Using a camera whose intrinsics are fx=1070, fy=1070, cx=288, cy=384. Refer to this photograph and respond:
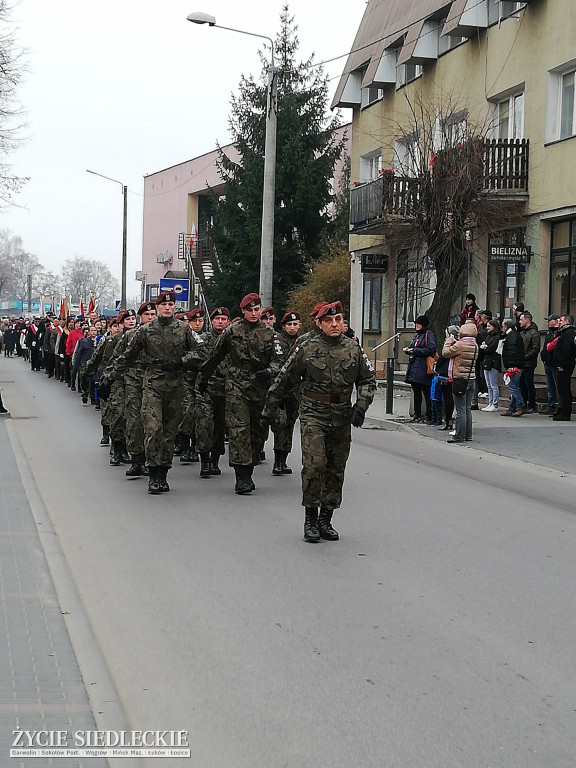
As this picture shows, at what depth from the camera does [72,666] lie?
4.95 meters

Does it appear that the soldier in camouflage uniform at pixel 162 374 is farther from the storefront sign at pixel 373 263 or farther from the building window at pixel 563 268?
the storefront sign at pixel 373 263

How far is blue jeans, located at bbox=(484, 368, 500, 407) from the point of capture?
63.6 feet

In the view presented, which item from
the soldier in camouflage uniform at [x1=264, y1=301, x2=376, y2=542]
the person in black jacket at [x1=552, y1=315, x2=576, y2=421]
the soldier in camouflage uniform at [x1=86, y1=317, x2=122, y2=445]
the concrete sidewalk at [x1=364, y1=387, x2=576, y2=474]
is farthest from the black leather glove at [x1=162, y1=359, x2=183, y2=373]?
the person in black jacket at [x1=552, y1=315, x2=576, y2=421]

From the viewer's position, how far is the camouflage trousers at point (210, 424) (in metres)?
11.5

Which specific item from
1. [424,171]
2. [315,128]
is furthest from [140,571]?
Result: [315,128]

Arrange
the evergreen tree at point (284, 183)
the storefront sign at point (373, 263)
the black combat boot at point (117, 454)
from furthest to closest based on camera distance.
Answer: the evergreen tree at point (284, 183)
the storefront sign at point (373, 263)
the black combat boot at point (117, 454)

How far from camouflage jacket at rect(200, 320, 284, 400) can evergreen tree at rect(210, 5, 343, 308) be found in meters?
26.6

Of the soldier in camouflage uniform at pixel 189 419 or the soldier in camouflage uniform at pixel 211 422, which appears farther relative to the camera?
the soldier in camouflage uniform at pixel 189 419

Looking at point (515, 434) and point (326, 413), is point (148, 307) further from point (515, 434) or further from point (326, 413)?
point (515, 434)

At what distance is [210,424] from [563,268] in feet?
38.8

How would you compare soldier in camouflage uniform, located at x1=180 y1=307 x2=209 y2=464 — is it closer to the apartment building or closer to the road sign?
the apartment building

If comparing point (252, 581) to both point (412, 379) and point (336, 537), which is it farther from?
point (412, 379)

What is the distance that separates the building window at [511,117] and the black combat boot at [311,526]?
16263 mm

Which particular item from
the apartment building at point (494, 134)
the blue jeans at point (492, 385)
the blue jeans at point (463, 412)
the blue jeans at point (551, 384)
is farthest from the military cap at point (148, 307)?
the apartment building at point (494, 134)
